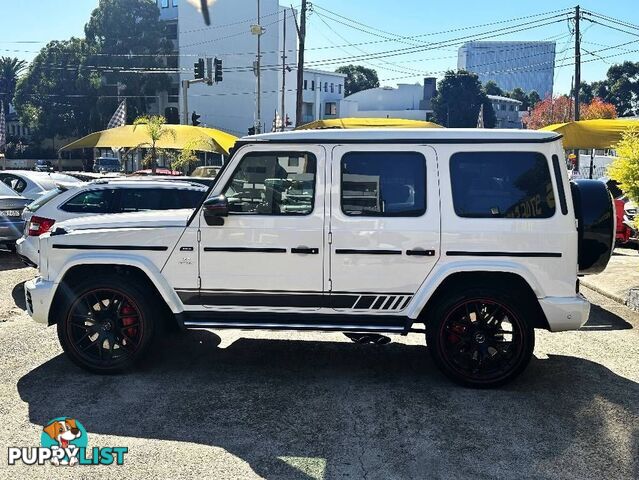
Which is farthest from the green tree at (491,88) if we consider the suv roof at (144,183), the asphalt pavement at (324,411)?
the asphalt pavement at (324,411)

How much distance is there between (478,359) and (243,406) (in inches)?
79.0

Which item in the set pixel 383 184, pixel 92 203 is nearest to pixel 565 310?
pixel 383 184

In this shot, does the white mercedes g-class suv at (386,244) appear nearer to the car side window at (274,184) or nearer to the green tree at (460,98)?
the car side window at (274,184)

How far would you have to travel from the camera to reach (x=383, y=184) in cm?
505

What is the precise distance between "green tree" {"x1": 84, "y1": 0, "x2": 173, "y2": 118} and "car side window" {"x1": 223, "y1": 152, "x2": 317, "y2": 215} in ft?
177

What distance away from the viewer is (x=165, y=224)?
17.2 feet

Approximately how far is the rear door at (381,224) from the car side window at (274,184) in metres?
0.25

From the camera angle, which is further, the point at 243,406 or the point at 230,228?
the point at 230,228

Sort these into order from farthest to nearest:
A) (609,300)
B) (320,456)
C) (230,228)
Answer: (609,300) < (230,228) < (320,456)

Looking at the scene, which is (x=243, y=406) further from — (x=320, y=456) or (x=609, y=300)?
(x=609, y=300)

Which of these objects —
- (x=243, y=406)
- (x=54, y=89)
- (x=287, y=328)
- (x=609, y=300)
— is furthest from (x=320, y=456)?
(x=54, y=89)

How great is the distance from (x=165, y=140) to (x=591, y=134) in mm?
13461

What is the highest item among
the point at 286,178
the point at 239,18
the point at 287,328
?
the point at 239,18

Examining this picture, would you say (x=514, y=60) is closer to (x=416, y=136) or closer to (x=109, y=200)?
(x=109, y=200)
